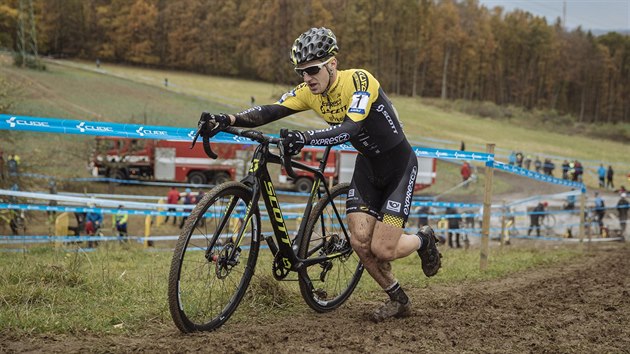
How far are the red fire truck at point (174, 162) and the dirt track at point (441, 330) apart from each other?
25119 millimetres

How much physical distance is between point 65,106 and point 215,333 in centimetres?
4324

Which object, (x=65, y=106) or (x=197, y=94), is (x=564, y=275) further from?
(x=197, y=94)

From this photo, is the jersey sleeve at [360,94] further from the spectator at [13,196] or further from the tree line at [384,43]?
the tree line at [384,43]

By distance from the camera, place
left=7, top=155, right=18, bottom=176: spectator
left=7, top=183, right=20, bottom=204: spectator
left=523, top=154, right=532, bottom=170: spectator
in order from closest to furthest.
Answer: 1. left=7, top=183, right=20, bottom=204: spectator
2. left=7, top=155, right=18, bottom=176: spectator
3. left=523, top=154, right=532, bottom=170: spectator

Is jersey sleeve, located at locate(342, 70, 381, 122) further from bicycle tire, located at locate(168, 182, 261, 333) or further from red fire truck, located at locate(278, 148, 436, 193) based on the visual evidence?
red fire truck, located at locate(278, 148, 436, 193)

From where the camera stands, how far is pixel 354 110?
15.8 ft

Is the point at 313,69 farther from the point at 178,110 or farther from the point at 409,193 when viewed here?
the point at 178,110

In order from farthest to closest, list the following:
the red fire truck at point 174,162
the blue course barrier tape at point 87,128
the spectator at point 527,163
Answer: the spectator at point 527,163 < the red fire truck at point 174,162 < the blue course barrier tape at point 87,128

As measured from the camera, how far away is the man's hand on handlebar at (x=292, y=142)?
431 cm

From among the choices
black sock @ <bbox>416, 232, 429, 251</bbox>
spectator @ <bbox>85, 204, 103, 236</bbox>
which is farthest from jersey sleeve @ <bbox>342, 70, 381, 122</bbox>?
spectator @ <bbox>85, 204, 103, 236</bbox>

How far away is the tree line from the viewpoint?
80938 millimetres

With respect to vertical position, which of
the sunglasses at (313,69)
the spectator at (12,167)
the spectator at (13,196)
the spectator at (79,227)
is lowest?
the spectator at (79,227)

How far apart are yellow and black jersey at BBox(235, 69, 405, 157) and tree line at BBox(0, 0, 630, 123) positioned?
5353 centimetres

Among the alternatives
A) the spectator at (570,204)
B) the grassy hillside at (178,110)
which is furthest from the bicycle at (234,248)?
the spectator at (570,204)
